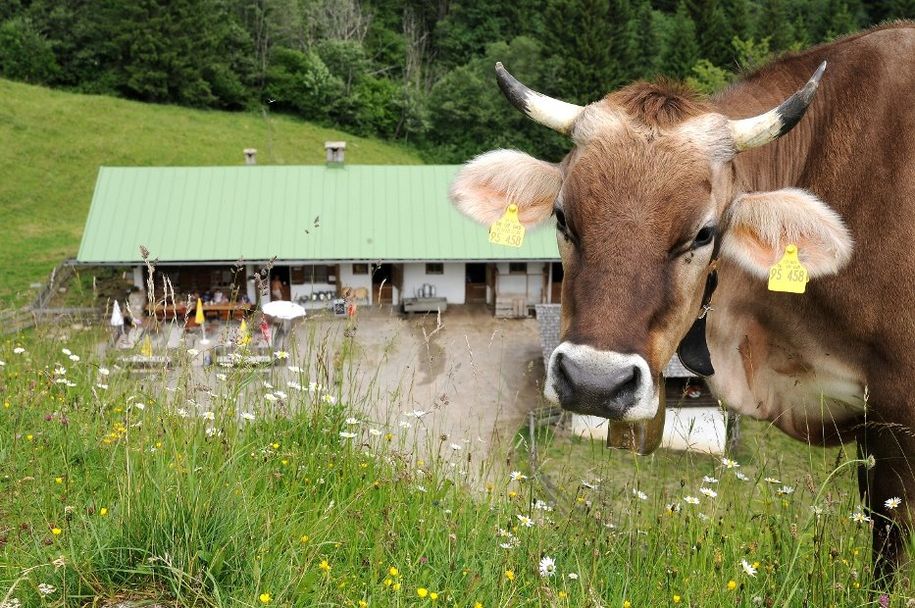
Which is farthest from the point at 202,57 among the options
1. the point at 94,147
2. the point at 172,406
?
the point at 172,406

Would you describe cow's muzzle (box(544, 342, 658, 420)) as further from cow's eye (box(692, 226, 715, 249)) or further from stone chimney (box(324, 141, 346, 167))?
stone chimney (box(324, 141, 346, 167))

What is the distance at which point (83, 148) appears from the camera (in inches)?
1732

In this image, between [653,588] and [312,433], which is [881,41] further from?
[312,433]

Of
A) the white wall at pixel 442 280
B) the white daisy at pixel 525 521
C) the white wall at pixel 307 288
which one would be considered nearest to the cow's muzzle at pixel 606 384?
the white daisy at pixel 525 521

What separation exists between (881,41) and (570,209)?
230 cm

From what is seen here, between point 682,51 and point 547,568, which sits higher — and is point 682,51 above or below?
above

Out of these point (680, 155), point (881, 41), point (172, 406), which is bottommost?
point (172, 406)

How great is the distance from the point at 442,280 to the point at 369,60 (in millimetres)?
40124

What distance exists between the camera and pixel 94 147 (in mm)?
44344

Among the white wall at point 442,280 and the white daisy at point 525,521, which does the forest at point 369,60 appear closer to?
the white wall at point 442,280

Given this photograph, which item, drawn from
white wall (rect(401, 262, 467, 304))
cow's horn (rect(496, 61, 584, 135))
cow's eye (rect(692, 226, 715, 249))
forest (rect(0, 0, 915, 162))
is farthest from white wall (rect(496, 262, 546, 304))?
forest (rect(0, 0, 915, 162))

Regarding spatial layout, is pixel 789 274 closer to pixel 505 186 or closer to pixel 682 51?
pixel 505 186

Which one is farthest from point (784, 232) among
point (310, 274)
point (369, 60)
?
point (369, 60)

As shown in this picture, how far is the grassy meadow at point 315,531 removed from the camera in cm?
286
